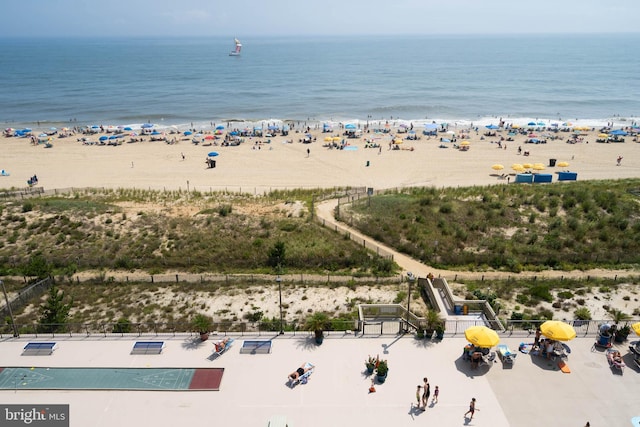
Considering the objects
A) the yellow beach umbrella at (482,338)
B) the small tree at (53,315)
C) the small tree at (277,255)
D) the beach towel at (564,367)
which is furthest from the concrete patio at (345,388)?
the small tree at (277,255)

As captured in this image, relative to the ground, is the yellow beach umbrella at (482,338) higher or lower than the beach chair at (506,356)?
higher

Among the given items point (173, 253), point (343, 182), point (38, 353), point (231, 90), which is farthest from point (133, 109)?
point (38, 353)

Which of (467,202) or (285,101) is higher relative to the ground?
(285,101)

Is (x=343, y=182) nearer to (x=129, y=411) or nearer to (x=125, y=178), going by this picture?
(x=125, y=178)

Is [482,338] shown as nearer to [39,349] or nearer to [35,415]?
[35,415]

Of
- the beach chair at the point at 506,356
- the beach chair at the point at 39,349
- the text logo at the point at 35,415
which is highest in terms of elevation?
the beach chair at the point at 506,356

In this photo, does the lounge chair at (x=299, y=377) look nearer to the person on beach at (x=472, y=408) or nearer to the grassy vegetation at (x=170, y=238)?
the person on beach at (x=472, y=408)
